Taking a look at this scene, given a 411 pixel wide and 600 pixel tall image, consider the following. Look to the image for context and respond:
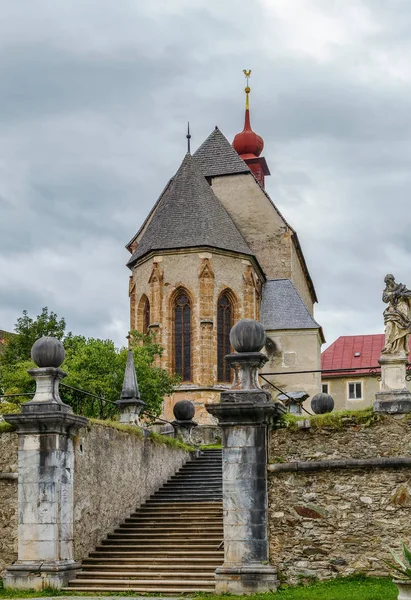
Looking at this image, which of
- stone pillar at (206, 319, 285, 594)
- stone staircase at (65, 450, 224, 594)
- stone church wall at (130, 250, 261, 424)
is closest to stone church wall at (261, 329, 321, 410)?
stone church wall at (130, 250, 261, 424)

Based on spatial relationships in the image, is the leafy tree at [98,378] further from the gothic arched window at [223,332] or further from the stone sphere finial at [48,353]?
the stone sphere finial at [48,353]

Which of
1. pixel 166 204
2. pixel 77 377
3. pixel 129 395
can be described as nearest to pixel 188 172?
pixel 166 204

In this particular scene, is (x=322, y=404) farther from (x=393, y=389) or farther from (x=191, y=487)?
(x=393, y=389)

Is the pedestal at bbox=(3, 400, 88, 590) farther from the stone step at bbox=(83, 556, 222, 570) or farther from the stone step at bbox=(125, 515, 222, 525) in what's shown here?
the stone step at bbox=(125, 515, 222, 525)

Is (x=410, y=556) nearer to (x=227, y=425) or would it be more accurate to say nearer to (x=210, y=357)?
(x=227, y=425)

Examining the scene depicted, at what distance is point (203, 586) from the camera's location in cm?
1477

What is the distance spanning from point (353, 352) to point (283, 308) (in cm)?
1560

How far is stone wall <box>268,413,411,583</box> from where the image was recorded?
14.3m

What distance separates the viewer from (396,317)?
15320 mm

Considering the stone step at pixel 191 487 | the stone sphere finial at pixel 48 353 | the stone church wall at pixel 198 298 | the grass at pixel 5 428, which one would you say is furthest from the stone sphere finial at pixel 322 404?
the stone church wall at pixel 198 298

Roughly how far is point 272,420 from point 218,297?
2433cm

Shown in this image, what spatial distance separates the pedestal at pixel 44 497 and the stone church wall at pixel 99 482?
45 cm

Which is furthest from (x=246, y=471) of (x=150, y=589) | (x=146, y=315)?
(x=146, y=315)

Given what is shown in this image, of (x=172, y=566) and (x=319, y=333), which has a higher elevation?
(x=319, y=333)
